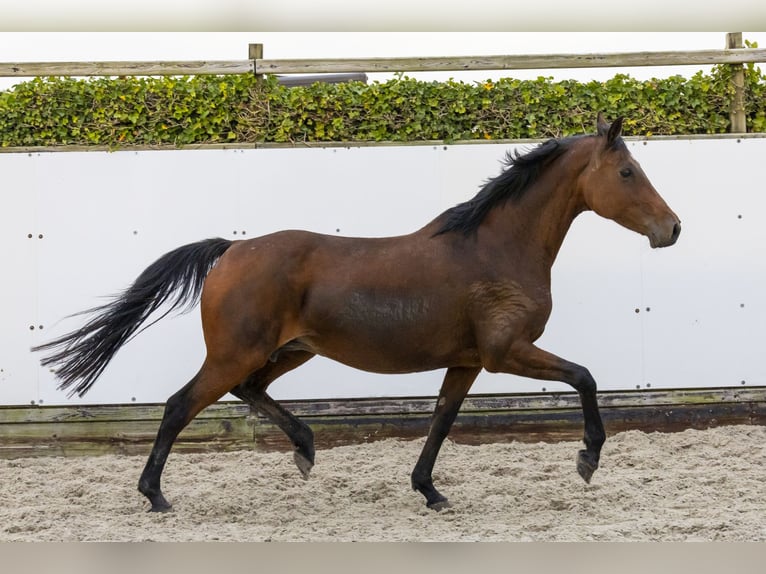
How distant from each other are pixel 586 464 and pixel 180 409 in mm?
2001

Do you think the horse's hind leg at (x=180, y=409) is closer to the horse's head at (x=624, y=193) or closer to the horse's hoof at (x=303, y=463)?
the horse's hoof at (x=303, y=463)

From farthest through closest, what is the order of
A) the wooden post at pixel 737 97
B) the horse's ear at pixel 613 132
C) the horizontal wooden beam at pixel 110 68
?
the wooden post at pixel 737 97 < the horizontal wooden beam at pixel 110 68 < the horse's ear at pixel 613 132

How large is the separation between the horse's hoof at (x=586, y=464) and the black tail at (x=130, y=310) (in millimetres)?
2113

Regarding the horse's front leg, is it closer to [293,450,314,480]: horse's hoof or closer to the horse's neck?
the horse's neck

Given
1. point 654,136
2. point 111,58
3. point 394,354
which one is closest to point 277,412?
point 394,354

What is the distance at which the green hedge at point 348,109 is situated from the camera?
584 cm

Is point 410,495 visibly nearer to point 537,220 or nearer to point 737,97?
point 537,220

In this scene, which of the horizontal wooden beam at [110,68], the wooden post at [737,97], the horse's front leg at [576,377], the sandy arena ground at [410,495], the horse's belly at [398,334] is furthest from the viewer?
the wooden post at [737,97]

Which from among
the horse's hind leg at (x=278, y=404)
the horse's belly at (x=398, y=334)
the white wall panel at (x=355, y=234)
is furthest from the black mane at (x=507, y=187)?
the white wall panel at (x=355, y=234)

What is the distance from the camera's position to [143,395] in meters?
Answer: 5.79

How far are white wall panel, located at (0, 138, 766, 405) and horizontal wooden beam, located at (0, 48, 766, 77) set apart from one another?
1.80 ft

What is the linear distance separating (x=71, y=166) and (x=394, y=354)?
296 cm

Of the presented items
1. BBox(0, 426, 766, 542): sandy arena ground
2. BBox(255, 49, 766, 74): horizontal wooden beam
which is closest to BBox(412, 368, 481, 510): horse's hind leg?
BBox(0, 426, 766, 542): sandy arena ground

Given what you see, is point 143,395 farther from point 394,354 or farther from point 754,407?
point 754,407
